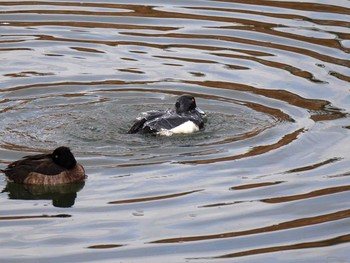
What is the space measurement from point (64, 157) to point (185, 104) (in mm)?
2638

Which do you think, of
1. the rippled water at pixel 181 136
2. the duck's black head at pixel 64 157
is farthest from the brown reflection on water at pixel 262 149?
the duck's black head at pixel 64 157

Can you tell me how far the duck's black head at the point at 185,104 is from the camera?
16125 mm

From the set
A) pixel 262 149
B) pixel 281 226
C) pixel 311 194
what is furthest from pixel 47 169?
pixel 281 226

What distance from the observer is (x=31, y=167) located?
14.1 metres

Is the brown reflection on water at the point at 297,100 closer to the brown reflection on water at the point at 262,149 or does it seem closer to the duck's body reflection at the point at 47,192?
the brown reflection on water at the point at 262,149

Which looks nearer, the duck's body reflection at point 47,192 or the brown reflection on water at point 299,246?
the brown reflection on water at point 299,246

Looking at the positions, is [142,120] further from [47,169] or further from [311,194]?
[311,194]

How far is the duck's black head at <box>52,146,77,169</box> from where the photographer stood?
1395cm

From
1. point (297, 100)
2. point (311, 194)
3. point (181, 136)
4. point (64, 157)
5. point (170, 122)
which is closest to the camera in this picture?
point (311, 194)

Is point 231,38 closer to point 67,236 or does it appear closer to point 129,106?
point 129,106

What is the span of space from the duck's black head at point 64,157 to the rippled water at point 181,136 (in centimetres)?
27

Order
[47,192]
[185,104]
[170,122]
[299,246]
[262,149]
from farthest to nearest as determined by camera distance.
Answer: [185,104], [170,122], [262,149], [47,192], [299,246]

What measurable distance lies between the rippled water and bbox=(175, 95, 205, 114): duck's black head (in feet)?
1.28

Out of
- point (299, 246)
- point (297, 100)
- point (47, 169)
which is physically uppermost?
point (297, 100)
